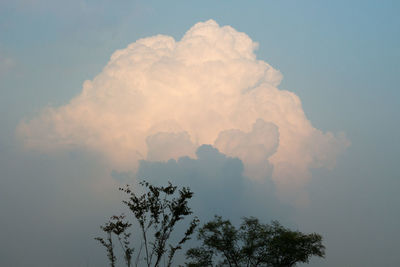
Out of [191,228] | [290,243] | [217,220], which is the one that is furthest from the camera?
[217,220]

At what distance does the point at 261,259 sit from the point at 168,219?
32.1 metres

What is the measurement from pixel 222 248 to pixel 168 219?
31594 millimetres

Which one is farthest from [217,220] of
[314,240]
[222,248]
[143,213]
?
[143,213]

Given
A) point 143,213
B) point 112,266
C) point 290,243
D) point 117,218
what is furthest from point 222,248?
point 143,213

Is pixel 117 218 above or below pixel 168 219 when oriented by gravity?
above

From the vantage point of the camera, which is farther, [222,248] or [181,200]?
[222,248]

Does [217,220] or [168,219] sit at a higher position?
[217,220]

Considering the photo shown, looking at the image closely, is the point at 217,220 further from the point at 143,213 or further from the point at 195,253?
the point at 143,213

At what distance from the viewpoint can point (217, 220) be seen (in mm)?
58156

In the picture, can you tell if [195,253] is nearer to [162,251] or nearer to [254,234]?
[254,234]

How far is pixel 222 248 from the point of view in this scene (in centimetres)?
5656

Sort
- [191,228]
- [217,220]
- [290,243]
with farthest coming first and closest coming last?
[217,220], [290,243], [191,228]

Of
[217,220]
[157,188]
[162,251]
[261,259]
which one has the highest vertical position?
[217,220]

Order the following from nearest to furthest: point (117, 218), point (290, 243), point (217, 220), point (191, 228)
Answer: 1. point (191, 228)
2. point (117, 218)
3. point (290, 243)
4. point (217, 220)
